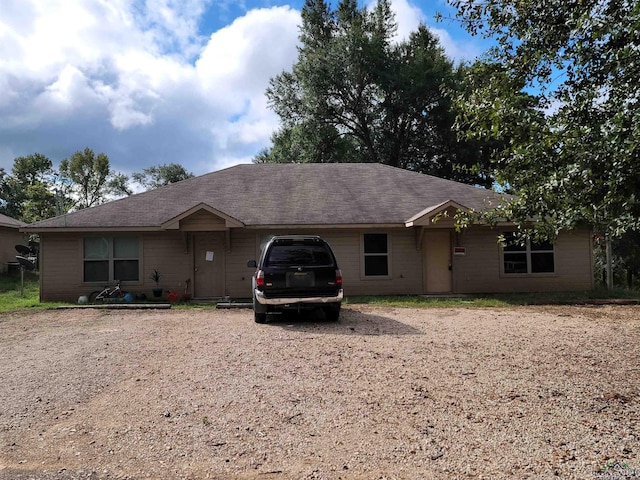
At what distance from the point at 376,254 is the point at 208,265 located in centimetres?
565

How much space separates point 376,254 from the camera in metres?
16.0

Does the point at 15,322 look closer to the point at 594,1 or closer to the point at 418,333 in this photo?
the point at 418,333

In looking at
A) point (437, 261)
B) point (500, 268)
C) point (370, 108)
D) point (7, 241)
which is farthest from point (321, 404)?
point (370, 108)

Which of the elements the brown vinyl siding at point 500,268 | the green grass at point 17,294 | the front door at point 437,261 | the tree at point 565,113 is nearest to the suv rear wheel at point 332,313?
the tree at point 565,113

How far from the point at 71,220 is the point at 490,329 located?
516 inches

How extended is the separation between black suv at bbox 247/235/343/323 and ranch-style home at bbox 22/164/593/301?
4.88 meters

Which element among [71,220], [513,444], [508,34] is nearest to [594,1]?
[508,34]

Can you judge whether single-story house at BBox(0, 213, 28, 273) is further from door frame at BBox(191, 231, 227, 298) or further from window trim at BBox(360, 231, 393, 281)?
window trim at BBox(360, 231, 393, 281)

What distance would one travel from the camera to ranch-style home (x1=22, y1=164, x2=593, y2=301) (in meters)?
15.2

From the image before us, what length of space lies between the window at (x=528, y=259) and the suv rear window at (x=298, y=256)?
28.7 ft

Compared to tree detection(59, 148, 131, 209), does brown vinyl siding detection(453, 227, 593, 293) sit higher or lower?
lower

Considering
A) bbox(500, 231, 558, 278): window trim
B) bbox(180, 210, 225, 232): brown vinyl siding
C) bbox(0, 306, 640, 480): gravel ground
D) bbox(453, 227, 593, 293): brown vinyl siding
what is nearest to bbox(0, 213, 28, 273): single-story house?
bbox(180, 210, 225, 232): brown vinyl siding

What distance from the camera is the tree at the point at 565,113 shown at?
4133 millimetres

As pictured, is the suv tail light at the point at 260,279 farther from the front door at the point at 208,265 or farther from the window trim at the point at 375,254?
the window trim at the point at 375,254
